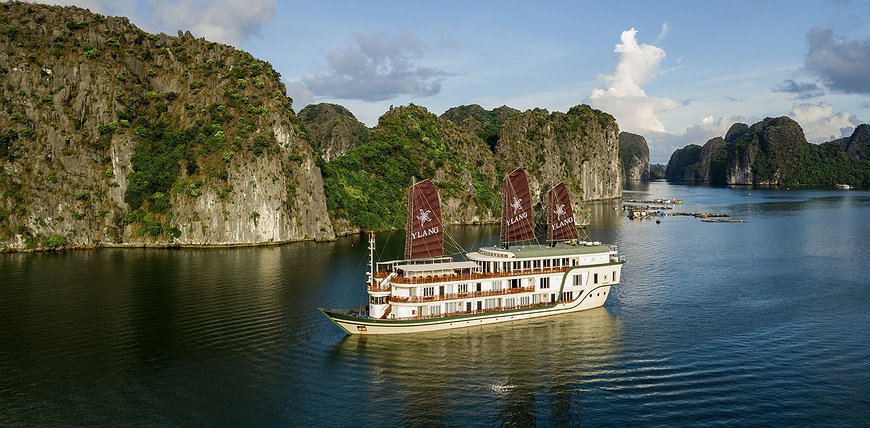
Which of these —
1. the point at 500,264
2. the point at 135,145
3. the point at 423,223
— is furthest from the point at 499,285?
the point at 135,145

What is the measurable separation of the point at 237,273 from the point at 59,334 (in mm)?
29225

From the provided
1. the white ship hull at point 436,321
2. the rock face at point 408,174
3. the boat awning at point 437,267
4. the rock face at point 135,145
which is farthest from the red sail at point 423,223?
the rock face at point 408,174

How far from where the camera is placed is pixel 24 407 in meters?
35.4

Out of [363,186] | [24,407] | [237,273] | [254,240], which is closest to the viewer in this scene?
[24,407]

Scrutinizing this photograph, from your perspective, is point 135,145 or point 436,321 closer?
point 436,321

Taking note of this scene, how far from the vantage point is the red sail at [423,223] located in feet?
173

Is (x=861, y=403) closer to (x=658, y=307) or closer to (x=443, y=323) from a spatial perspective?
(x=658, y=307)

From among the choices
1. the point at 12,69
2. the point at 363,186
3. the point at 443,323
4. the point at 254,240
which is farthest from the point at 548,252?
the point at 12,69

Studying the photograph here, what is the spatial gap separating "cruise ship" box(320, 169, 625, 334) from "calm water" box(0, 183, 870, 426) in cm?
176

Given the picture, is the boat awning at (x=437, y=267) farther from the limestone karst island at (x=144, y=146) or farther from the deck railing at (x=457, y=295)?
the limestone karst island at (x=144, y=146)

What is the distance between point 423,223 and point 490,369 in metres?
16.7

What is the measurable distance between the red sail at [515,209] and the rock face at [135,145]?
65.2m

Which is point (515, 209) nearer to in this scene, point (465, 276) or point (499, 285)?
point (499, 285)

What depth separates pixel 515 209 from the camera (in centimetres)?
6000
